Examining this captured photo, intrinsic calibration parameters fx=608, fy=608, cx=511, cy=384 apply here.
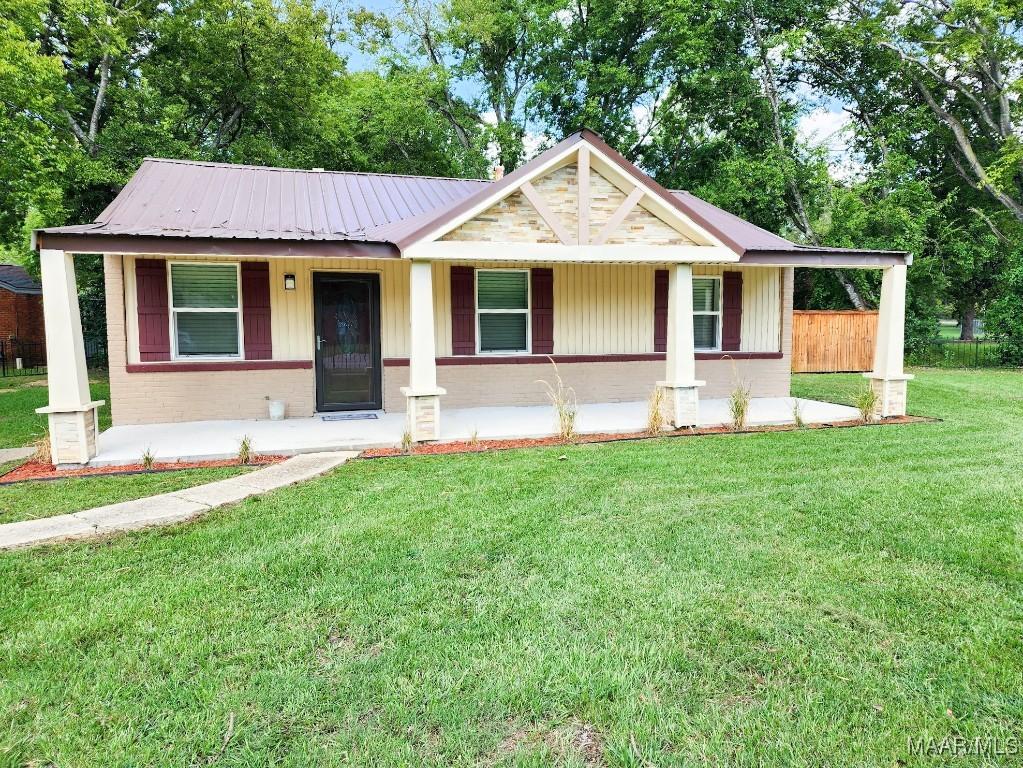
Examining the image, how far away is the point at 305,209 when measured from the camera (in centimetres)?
959

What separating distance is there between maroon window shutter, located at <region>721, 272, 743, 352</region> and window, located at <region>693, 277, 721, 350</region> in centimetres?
9

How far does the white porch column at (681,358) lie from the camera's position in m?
8.23

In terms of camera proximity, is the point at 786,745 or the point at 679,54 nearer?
the point at 786,745

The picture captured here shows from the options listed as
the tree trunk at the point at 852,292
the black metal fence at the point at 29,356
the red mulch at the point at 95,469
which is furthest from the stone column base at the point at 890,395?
the black metal fence at the point at 29,356

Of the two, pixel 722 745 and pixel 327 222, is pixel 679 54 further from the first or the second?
pixel 722 745


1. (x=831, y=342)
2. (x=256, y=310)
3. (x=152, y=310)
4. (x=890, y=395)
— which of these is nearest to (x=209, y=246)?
(x=256, y=310)

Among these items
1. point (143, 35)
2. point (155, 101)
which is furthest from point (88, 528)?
point (143, 35)

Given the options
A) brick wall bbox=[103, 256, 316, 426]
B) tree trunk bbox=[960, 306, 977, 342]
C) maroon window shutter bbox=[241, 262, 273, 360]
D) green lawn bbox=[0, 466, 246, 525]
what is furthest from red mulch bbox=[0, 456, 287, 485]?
tree trunk bbox=[960, 306, 977, 342]

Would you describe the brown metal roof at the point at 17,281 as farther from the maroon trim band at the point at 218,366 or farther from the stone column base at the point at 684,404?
the stone column base at the point at 684,404

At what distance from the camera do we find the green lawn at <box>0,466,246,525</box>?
16.3 feet

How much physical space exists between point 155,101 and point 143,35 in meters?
2.91

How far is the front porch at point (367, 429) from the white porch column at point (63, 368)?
29 centimetres

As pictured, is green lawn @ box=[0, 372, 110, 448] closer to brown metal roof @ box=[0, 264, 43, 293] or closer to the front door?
the front door

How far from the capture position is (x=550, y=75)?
21.0 m
